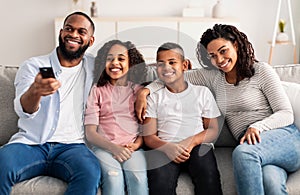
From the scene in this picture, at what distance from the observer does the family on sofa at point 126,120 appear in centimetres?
183

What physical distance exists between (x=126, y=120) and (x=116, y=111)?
0.20ft

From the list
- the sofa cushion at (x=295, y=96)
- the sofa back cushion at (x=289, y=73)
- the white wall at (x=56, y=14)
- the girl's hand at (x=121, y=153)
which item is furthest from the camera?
the white wall at (x=56, y=14)

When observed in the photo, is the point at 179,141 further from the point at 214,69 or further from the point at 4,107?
the point at 4,107

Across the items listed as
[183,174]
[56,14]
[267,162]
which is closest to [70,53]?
[183,174]

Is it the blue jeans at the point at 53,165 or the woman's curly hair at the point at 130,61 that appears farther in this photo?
the woman's curly hair at the point at 130,61

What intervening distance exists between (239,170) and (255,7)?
332 cm

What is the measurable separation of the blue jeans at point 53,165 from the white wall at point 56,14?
3029 mm

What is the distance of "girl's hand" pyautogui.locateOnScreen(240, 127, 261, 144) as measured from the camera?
194 cm

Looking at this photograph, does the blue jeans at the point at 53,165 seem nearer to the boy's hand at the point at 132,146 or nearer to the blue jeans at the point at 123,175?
the blue jeans at the point at 123,175

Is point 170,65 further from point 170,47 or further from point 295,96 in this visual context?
point 295,96

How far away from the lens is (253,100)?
2104mm

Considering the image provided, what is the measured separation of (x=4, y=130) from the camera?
2.21 meters

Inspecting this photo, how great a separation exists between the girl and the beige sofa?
210mm

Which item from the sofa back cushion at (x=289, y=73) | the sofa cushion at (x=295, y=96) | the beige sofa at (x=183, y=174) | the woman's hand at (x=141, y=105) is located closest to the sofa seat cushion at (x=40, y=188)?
the beige sofa at (x=183, y=174)
